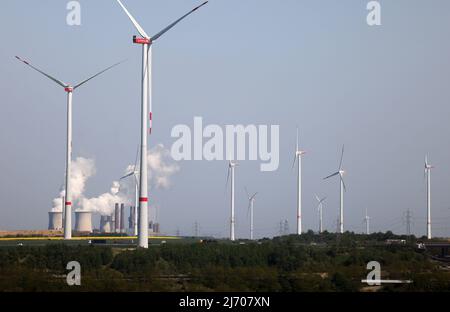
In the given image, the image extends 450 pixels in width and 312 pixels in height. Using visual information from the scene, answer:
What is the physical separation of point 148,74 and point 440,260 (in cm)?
5729

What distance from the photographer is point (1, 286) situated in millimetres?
74500

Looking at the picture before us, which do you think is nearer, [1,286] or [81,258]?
[1,286]

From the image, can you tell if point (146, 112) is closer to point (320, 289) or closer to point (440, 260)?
point (320, 289)
